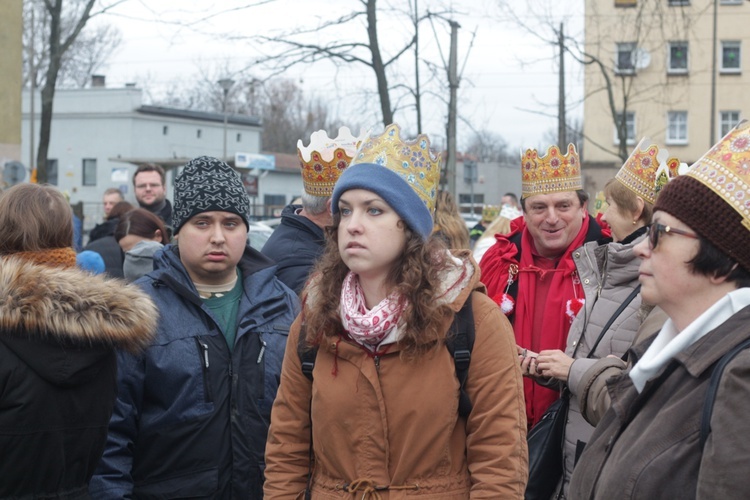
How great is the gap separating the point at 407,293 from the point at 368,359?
248mm

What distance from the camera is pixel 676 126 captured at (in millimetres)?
45312

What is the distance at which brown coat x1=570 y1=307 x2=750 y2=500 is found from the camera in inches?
85.5

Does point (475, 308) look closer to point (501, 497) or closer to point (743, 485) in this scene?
point (501, 497)

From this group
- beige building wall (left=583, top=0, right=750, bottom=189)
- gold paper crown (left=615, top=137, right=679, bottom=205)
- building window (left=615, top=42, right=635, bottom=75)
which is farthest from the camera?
beige building wall (left=583, top=0, right=750, bottom=189)

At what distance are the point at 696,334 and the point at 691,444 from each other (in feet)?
0.99

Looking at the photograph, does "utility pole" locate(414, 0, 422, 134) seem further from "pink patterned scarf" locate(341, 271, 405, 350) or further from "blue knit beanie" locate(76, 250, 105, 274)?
"pink patterned scarf" locate(341, 271, 405, 350)

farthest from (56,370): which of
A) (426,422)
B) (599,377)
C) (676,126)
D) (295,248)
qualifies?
(676,126)

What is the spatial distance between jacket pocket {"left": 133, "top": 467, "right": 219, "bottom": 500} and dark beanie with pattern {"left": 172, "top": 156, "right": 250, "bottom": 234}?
1.10 m

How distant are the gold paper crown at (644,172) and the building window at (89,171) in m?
59.1

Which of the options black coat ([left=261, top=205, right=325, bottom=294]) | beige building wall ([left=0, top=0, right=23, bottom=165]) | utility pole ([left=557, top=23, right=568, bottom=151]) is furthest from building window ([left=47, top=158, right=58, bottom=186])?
black coat ([left=261, top=205, right=325, bottom=294])

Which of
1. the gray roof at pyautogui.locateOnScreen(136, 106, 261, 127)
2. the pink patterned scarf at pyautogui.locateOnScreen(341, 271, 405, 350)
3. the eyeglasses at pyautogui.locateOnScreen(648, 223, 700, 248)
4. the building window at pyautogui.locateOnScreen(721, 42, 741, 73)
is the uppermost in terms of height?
the building window at pyautogui.locateOnScreen(721, 42, 741, 73)

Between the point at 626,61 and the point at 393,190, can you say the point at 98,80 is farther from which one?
the point at 393,190

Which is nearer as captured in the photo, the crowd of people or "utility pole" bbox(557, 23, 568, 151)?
the crowd of people

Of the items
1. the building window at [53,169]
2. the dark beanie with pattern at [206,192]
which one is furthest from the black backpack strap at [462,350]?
the building window at [53,169]
